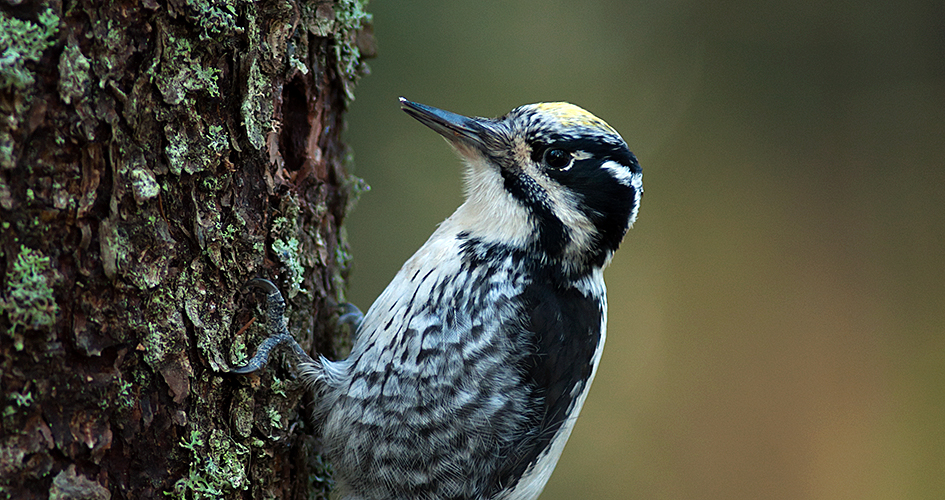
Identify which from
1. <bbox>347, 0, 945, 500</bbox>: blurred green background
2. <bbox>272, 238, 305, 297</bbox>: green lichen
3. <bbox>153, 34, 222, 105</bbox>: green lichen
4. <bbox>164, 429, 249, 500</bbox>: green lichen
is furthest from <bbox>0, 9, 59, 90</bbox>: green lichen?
<bbox>347, 0, 945, 500</bbox>: blurred green background

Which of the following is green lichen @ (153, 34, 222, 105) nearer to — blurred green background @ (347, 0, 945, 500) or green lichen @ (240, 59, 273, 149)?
green lichen @ (240, 59, 273, 149)

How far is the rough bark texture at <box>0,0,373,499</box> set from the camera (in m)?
1.17

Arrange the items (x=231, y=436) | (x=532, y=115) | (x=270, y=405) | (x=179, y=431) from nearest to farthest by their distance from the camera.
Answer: (x=179, y=431)
(x=231, y=436)
(x=270, y=405)
(x=532, y=115)

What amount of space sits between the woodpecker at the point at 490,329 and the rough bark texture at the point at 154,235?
0.19 meters

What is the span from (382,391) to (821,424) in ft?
11.4

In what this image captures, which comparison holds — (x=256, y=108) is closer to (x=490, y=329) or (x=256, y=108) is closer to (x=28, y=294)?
(x=28, y=294)

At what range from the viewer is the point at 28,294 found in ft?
3.85

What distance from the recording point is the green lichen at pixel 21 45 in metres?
1.12

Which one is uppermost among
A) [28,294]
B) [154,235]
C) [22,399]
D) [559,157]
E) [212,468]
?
[559,157]

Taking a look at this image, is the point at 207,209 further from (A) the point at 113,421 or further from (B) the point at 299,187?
(A) the point at 113,421

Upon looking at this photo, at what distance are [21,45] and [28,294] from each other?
1.36ft

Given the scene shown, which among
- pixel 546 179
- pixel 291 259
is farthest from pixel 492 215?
pixel 291 259

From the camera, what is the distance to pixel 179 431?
1443 mm

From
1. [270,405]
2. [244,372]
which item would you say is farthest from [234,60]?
[270,405]
